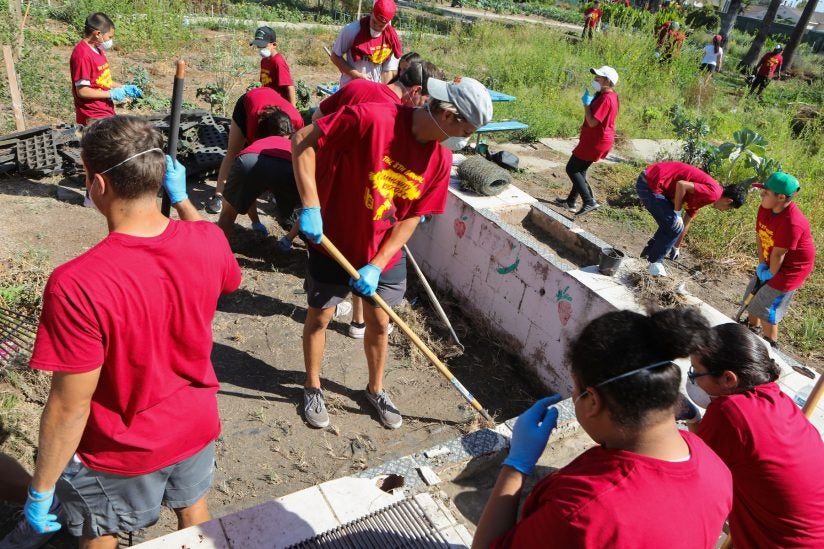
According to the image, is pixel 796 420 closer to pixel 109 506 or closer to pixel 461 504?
pixel 461 504

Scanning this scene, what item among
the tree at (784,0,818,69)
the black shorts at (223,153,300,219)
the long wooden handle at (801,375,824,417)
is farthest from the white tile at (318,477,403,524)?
the tree at (784,0,818,69)

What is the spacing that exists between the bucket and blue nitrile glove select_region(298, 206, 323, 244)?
210 cm

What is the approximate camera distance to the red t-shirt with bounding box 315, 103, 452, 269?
2.86m

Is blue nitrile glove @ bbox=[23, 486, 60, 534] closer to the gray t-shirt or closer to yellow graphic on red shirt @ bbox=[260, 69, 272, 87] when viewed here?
yellow graphic on red shirt @ bbox=[260, 69, 272, 87]

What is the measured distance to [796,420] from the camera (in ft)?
6.93

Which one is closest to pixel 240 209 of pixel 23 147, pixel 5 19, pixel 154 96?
pixel 23 147

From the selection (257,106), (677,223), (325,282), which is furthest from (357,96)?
(677,223)

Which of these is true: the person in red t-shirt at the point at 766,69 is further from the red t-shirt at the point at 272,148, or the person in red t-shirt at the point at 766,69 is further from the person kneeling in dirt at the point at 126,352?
the person kneeling in dirt at the point at 126,352

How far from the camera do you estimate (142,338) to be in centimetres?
166

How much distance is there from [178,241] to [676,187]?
4655 millimetres

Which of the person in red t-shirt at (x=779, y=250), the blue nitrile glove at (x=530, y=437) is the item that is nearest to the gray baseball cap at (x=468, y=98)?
the blue nitrile glove at (x=530, y=437)

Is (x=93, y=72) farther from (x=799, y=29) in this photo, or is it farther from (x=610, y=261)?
(x=799, y=29)

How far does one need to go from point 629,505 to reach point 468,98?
Answer: 1911 millimetres

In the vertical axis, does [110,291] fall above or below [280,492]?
above
